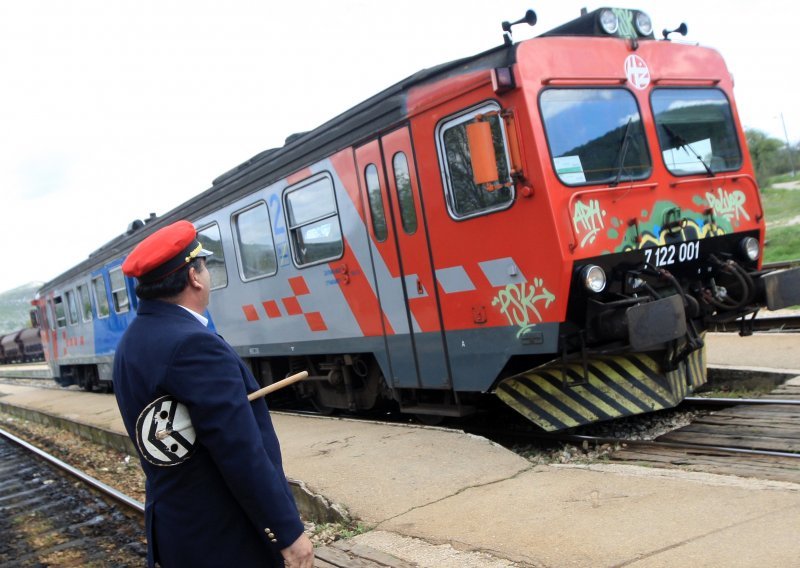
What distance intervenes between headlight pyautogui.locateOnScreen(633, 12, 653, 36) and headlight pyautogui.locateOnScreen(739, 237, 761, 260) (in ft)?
6.69

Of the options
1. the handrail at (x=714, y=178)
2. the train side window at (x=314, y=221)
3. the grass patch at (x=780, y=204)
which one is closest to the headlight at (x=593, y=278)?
the handrail at (x=714, y=178)

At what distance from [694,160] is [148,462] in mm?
5734

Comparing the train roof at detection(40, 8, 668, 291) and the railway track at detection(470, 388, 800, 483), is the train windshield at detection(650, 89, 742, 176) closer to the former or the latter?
the train roof at detection(40, 8, 668, 291)

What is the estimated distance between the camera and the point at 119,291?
51.0ft

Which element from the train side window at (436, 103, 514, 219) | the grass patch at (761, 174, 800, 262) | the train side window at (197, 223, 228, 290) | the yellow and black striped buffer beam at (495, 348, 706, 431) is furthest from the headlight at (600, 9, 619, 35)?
the grass patch at (761, 174, 800, 262)

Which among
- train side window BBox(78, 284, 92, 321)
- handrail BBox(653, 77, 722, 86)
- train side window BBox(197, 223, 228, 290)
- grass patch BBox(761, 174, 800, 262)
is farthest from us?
grass patch BBox(761, 174, 800, 262)

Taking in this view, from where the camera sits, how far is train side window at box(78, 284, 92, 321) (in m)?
17.8

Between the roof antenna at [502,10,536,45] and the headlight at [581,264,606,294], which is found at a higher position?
the roof antenna at [502,10,536,45]

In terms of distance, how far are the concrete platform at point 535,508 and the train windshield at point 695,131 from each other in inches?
112

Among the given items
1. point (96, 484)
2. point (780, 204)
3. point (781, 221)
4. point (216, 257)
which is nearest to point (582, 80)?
point (216, 257)

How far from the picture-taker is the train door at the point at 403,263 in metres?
7.06

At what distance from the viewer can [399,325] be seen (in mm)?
Answer: 7520

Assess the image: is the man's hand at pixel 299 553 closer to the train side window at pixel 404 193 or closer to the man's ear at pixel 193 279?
the man's ear at pixel 193 279

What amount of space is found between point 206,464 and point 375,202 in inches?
208
